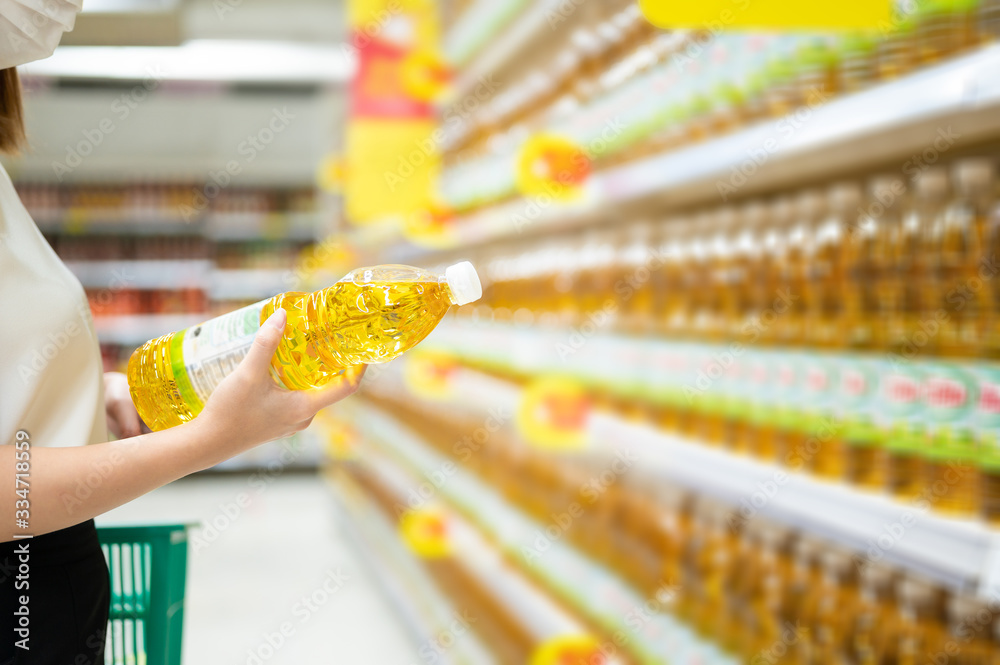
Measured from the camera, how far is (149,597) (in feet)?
3.70

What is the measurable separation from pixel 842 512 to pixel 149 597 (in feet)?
3.07

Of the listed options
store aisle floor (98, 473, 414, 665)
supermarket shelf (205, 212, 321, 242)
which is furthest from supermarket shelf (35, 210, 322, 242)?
store aisle floor (98, 473, 414, 665)

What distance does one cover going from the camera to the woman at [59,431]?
0.81 m

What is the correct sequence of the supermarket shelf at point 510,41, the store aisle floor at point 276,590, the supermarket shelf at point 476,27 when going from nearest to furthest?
the supermarket shelf at point 510,41
the supermarket shelf at point 476,27
the store aisle floor at point 276,590

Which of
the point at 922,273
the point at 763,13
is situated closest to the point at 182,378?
the point at 763,13

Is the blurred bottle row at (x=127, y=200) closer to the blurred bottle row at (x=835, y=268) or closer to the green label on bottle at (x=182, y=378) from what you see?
the blurred bottle row at (x=835, y=268)

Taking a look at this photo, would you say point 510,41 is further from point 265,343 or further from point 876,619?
point 265,343

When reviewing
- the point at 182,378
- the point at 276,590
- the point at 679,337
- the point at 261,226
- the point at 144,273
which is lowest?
the point at 276,590

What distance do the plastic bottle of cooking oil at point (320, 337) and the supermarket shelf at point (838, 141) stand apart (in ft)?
1.96

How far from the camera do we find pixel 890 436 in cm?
128

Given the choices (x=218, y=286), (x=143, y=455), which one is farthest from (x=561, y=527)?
(x=218, y=286)

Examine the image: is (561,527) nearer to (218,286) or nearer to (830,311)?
(830,311)

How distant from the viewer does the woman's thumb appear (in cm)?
80

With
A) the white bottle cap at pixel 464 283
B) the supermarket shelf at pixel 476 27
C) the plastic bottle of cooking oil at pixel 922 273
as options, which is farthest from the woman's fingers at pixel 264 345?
the supermarket shelf at pixel 476 27
